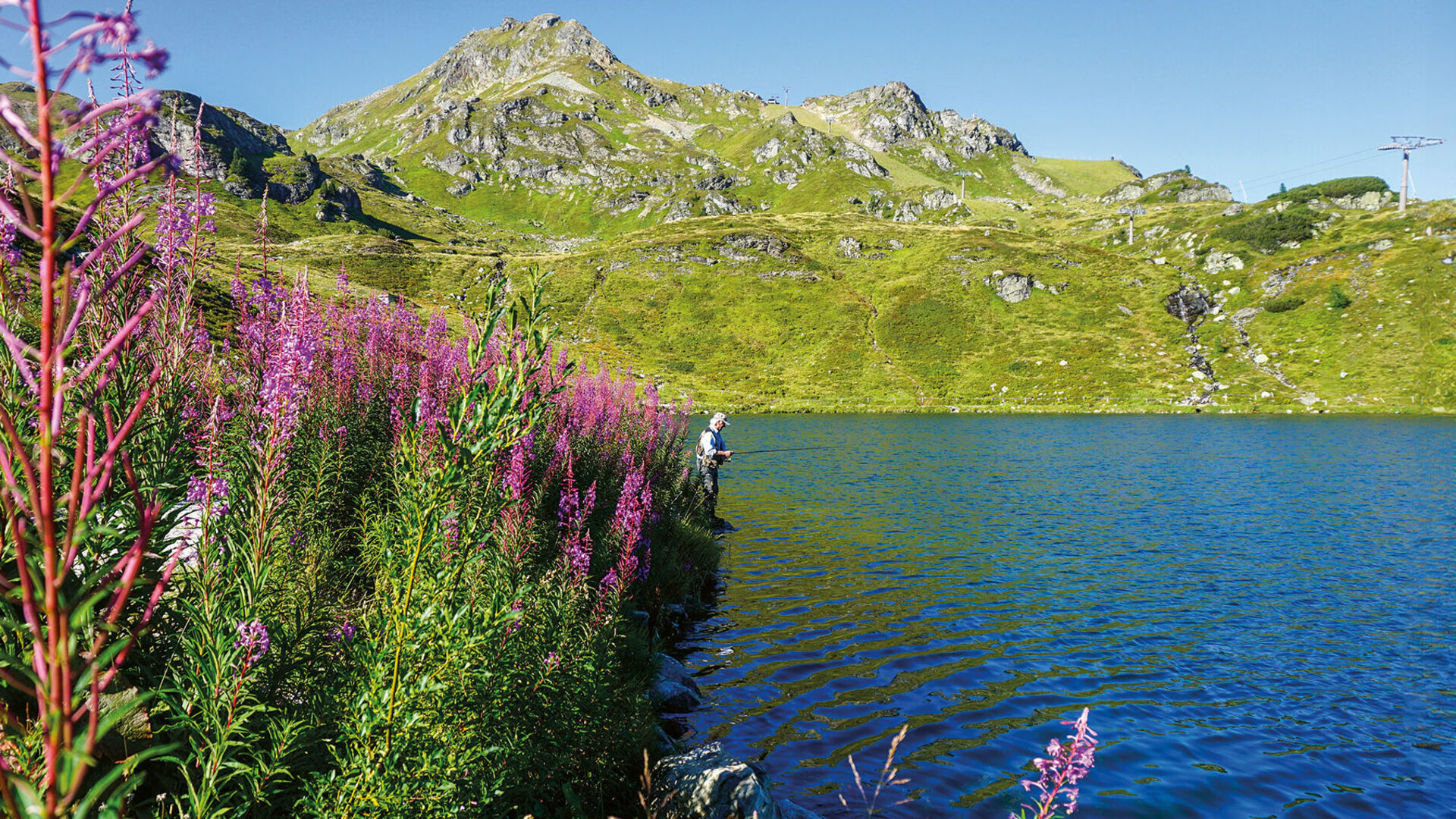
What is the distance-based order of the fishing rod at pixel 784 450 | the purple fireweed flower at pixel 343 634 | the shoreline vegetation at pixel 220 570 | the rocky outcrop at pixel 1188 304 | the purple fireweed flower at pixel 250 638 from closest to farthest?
the shoreline vegetation at pixel 220 570 → the purple fireweed flower at pixel 250 638 → the purple fireweed flower at pixel 343 634 → the fishing rod at pixel 784 450 → the rocky outcrop at pixel 1188 304

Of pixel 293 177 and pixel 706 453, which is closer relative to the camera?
pixel 706 453

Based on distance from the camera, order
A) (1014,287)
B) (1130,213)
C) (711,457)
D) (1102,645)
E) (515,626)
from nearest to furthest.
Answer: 1. (515,626)
2. (1102,645)
3. (711,457)
4. (1014,287)
5. (1130,213)

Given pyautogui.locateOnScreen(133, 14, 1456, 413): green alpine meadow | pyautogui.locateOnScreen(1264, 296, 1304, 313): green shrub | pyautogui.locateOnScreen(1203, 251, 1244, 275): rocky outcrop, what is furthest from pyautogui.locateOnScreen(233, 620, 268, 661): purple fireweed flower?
pyautogui.locateOnScreen(1203, 251, 1244, 275): rocky outcrop

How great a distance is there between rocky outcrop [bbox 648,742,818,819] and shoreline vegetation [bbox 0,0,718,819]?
41 centimetres

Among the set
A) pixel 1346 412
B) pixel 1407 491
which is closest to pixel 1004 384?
pixel 1346 412

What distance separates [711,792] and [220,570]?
15.9 ft

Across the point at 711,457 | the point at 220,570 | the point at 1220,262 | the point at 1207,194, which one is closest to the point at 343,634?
the point at 220,570

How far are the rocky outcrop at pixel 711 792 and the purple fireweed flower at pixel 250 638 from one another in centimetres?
387

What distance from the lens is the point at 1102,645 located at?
13.6m

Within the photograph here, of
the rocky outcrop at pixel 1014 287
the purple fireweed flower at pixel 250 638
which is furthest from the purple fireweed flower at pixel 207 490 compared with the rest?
the rocky outcrop at pixel 1014 287

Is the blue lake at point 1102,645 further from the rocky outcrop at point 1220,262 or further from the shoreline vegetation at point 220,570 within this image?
the rocky outcrop at point 1220,262

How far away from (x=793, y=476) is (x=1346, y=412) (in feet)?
255

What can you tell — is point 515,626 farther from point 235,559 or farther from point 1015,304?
point 1015,304

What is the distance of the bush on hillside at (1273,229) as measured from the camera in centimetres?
11394
